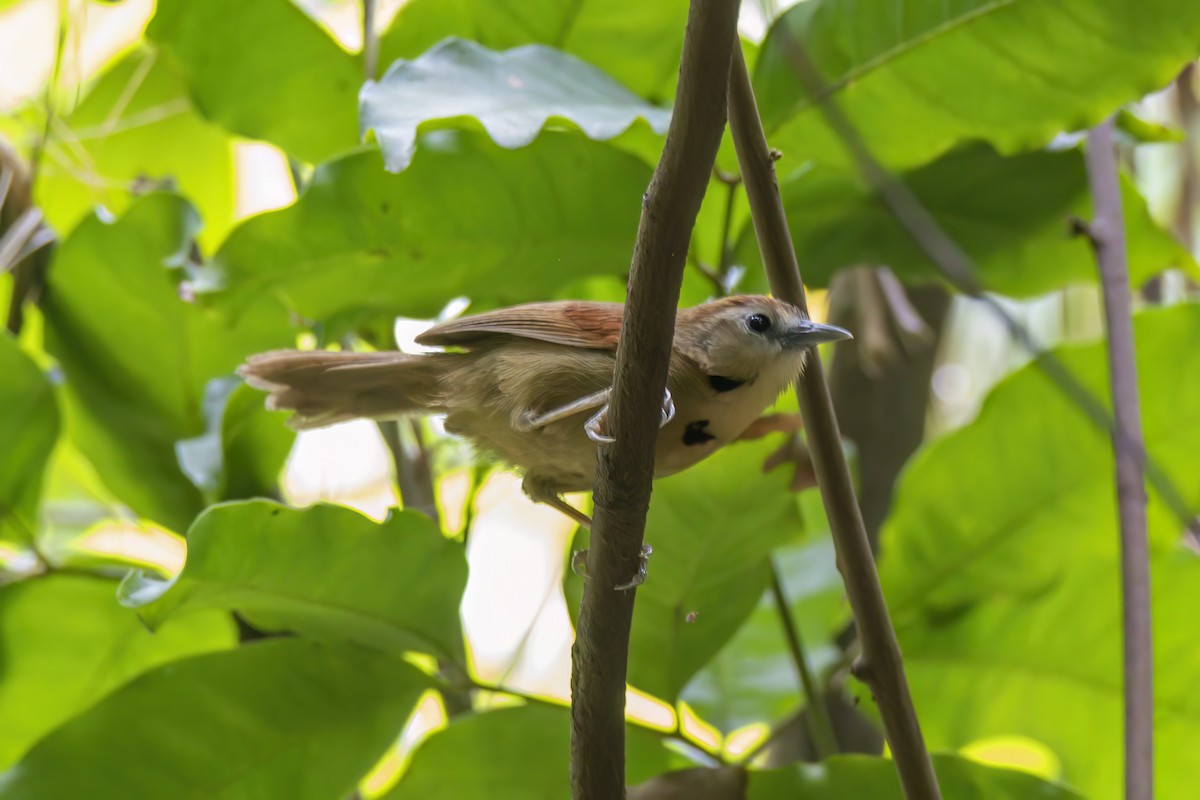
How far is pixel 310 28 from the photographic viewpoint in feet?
7.20

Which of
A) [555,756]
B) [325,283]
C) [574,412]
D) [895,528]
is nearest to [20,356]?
[325,283]

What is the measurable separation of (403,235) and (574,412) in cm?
43

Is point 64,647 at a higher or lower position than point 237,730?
lower

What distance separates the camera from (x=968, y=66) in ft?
6.21

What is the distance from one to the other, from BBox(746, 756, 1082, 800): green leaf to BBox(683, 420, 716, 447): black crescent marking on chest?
488 mm

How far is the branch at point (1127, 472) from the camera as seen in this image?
1478mm

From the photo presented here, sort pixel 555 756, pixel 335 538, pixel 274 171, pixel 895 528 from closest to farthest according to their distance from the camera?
pixel 335 538 → pixel 555 756 → pixel 895 528 → pixel 274 171

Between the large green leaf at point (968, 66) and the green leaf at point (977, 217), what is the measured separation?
0.22 m

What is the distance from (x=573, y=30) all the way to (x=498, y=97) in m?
0.53

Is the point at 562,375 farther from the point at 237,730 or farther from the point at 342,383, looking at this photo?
the point at 237,730

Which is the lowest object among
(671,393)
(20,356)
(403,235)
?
(20,356)

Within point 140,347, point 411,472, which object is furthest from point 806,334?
point 140,347

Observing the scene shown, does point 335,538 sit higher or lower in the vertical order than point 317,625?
higher

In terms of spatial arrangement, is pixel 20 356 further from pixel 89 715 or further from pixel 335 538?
pixel 335 538
